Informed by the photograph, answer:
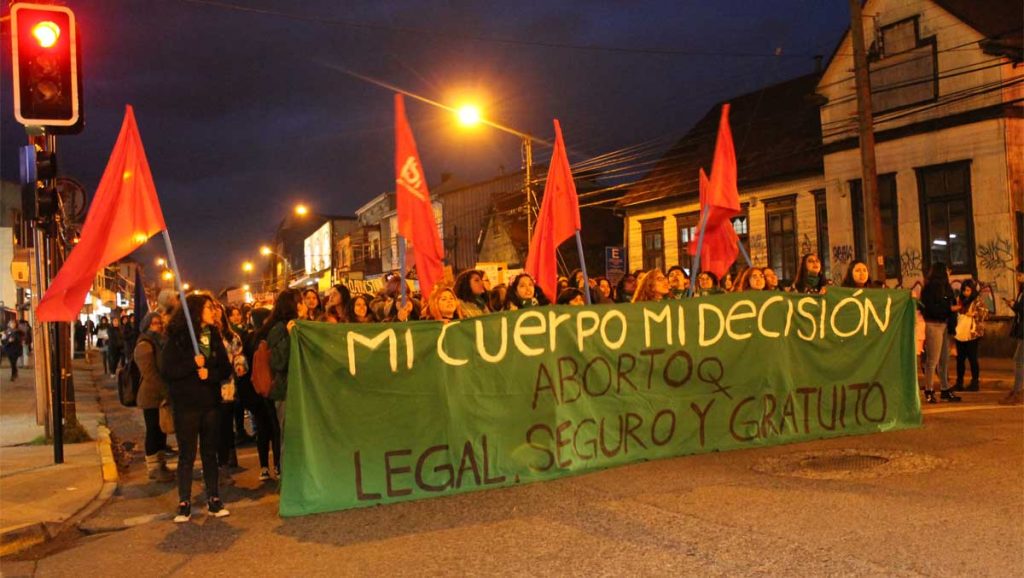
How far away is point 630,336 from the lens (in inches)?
322

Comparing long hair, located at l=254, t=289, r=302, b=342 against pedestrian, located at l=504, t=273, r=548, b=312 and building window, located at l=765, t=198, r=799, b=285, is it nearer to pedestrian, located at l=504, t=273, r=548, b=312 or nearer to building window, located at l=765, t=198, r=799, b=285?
pedestrian, located at l=504, t=273, r=548, b=312

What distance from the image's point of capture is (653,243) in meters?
31.3

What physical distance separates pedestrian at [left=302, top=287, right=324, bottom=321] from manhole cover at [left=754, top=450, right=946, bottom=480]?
4416 mm

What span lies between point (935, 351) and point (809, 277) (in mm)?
2709

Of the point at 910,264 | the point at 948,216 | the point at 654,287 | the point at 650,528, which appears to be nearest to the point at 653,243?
the point at 910,264

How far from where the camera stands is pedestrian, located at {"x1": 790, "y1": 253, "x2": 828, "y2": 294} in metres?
10.4

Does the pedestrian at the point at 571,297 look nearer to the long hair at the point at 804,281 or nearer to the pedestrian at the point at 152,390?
the long hair at the point at 804,281

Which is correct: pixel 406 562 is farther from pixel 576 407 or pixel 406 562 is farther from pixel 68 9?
pixel 68 9

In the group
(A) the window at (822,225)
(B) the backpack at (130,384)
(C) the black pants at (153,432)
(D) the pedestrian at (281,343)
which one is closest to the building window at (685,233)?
(A) the window at (822,225)

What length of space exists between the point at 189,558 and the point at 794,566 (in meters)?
3.69

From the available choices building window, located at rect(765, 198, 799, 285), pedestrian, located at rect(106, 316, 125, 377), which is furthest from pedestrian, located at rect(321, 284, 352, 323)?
building window, located at rect(765, 198, 799, 285)

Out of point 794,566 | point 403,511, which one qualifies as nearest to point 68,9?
point 403,511

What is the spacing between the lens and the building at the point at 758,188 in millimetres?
25500

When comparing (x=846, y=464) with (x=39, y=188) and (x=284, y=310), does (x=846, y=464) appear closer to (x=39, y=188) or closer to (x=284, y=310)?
(x=284, y=310)
